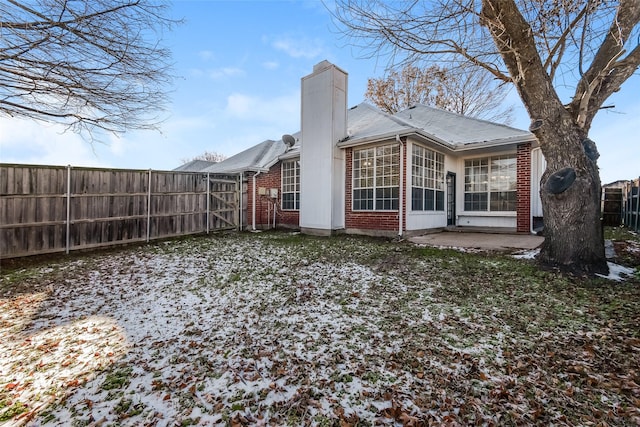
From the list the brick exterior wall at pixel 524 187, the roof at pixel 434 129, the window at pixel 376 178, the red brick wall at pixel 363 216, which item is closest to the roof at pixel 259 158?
the red brick wall at pixel 363 216

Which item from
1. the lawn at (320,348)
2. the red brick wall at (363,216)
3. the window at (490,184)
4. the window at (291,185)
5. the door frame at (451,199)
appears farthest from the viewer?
the window at (291,185)

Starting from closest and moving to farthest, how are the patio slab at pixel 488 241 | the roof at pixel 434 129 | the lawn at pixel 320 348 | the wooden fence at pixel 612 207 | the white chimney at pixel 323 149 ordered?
the lawn at pixel 320 348
the patio slab at pixel 488 241
the roof at pixel 434 129
the white chimney at pixel 323 149
the wooden fence at pixel 612 207

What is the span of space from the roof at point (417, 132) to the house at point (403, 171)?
0.04 metres

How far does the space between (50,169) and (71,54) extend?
3.19 meters

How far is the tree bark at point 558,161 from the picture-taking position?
4.81 m

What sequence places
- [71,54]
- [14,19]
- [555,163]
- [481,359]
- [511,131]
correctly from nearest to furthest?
[481,359] < [14,19] < [71,54] < [555,163] < [511,131]

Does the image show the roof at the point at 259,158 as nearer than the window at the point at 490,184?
No

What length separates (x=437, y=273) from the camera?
5098 mm

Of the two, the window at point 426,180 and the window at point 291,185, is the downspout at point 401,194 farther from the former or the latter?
the window at point 291,185

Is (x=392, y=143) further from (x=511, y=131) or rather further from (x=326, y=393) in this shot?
(x=326, y=393)

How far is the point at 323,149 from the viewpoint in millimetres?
9664

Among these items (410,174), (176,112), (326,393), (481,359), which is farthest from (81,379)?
(410,174)

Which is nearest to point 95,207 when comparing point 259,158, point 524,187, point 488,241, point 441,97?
point 259,158

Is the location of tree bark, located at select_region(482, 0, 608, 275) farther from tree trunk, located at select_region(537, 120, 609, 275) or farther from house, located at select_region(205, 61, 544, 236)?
house, located at select_region(205, 61, 544, 236)
